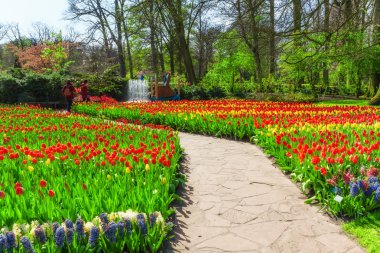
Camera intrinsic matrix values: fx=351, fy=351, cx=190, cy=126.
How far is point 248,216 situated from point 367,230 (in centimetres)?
119

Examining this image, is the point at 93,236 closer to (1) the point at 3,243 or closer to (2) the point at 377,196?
(1) the point at 3,243

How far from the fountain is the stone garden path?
1876 centimetres

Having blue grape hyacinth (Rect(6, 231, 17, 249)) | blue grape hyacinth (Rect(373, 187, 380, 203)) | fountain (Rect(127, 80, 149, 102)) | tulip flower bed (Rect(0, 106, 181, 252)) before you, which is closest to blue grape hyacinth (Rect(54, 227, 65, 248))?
tulip flower bed (Rect(0, 106, 181, 252))

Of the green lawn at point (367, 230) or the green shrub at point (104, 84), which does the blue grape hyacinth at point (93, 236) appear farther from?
the green shrub at point (104, 84)

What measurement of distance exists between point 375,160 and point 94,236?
144 inches

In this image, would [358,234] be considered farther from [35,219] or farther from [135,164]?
[35,219]

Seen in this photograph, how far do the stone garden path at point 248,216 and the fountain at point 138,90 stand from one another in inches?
739

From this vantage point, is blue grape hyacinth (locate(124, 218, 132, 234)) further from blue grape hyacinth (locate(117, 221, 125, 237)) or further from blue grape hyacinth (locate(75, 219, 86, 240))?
blue grape hyacinth (locate(75, 219, 86, 240))

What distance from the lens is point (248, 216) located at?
154 inches

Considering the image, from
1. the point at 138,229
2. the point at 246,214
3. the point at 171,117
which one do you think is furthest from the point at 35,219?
the point at 171,117

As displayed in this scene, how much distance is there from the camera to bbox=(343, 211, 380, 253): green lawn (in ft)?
10.4

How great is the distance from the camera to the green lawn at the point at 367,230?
3.18 m

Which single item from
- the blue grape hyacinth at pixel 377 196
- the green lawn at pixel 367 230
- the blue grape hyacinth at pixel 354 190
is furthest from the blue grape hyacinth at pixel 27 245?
the blue grape hyacinth at pixel 377 196

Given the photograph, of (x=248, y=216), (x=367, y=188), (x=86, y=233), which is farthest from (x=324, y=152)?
(x=86, y=233)
